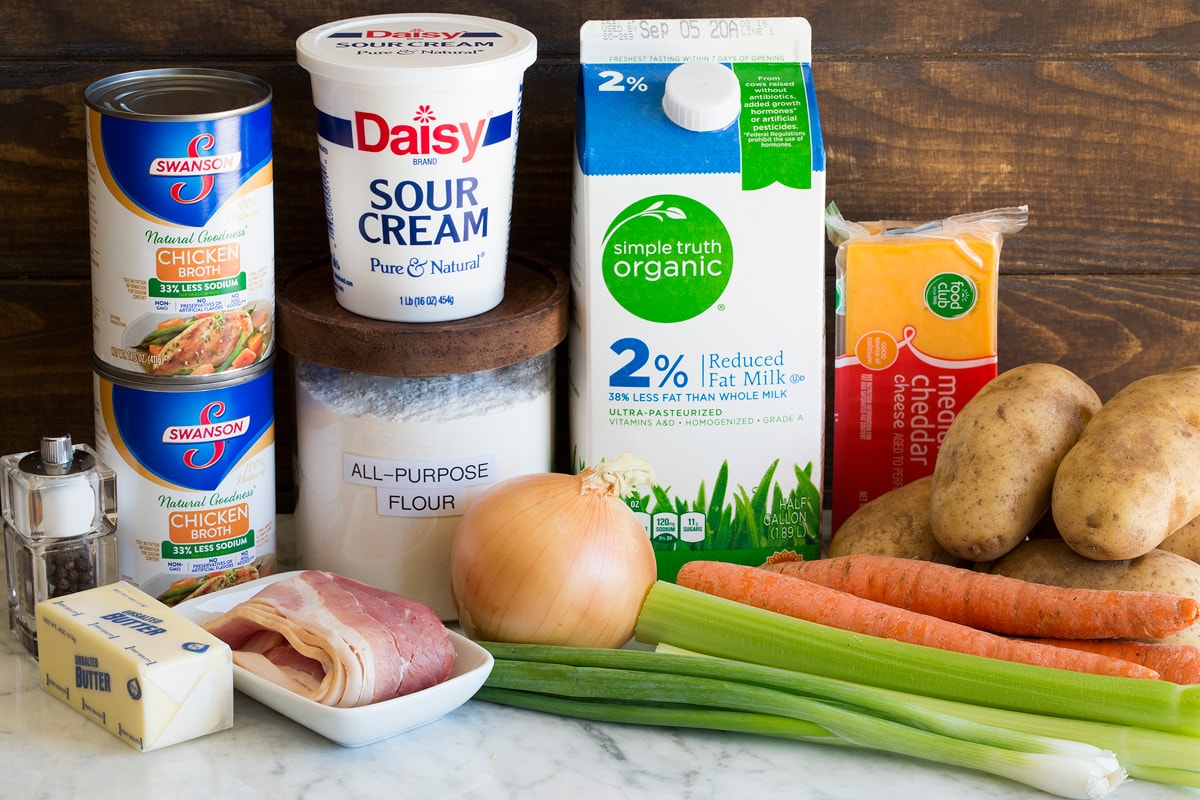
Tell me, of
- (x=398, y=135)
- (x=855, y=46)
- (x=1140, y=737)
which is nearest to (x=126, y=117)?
(x=398, y=135)

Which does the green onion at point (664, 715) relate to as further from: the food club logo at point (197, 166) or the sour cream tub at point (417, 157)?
the food club logo at point (197, 166)

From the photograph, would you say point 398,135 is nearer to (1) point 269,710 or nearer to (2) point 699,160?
(2) point 699,160

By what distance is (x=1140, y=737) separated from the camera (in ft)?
3.07

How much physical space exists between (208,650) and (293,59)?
590 millimetres

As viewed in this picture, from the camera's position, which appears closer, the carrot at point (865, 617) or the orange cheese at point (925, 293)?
the carrot at point (865, 617)

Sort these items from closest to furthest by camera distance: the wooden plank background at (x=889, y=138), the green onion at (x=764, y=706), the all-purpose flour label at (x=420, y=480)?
the green onion at (x=764, y=706)
the all-purpose flour label at (x=420, y=480)
the wooden plank background at (x=889, y=138)

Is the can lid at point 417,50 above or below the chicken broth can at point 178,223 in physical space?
above

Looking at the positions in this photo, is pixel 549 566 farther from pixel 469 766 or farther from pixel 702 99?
pixel 702 99

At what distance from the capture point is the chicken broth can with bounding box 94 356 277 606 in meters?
1.08

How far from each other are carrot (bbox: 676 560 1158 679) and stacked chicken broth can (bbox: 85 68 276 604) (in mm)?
403

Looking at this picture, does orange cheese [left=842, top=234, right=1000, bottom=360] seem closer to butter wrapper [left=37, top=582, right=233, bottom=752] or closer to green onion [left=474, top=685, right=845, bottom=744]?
green onion [left=474, top=685, right=845, bottom=744]

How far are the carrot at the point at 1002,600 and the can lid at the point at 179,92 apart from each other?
615 mm

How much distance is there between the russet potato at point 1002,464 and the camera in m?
1.09

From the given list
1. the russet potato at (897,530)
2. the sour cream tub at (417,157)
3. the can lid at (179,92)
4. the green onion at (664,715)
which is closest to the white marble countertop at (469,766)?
the green onion at (664,715)
